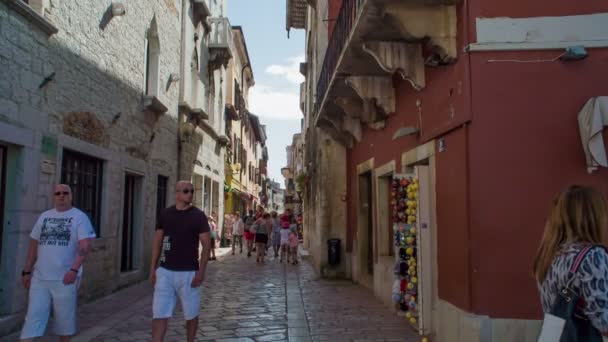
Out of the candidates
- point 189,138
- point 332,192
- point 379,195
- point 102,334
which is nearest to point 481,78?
point 379,195

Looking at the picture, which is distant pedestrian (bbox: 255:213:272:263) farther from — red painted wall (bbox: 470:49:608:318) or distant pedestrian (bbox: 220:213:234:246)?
red painted wall (bbox: 470:49:608:318)

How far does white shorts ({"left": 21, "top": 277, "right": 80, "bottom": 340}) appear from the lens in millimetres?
4719

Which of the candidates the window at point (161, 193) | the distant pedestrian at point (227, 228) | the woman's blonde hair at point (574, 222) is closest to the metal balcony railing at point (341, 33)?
the woman's blonde hair at point (574, 222)

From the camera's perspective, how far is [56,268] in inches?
191

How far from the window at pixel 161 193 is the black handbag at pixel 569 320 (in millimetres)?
11428

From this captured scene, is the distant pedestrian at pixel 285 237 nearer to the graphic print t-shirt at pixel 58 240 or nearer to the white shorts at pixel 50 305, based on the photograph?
the graphic print t-shirt at pixel 58 240

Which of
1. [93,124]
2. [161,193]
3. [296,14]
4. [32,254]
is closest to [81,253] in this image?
[32,254]

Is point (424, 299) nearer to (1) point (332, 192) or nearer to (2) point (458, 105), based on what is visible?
(2) point (458, 105)

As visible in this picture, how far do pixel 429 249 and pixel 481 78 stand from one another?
7.28 feet

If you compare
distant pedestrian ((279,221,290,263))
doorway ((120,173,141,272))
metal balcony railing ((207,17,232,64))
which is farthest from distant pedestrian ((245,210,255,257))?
doorway ((120,173,141,272))

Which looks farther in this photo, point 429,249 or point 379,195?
point 379,195

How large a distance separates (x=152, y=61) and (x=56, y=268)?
8338 mm

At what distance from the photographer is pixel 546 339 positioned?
232cm

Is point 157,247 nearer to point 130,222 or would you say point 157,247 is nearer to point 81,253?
point 81,253
